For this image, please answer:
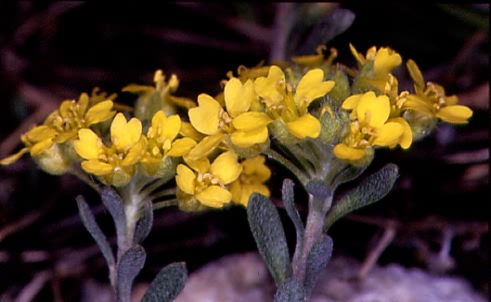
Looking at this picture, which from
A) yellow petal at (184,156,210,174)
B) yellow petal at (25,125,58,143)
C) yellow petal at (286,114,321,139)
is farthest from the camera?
yellow petal at (25,125,58,143)

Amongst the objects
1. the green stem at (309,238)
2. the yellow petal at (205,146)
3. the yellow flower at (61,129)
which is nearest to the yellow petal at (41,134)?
the yellow flower at (61,129)

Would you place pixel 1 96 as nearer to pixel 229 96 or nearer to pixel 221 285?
pixel 221 285

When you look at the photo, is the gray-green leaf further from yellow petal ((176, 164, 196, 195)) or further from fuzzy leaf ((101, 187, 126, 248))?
fuzzy leaf ((101, 187, 126, 248))

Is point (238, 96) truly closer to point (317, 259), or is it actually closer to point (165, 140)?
point (165, 140)

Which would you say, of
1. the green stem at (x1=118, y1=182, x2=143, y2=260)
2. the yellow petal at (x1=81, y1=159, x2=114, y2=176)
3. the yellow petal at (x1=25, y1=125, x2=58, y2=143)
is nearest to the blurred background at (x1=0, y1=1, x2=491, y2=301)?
the green stem at (x1=118, y1=182, x2=143, y2=260)

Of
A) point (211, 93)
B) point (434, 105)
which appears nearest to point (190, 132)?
point (434, 105)

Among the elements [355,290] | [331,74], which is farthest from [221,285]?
[331,74]
